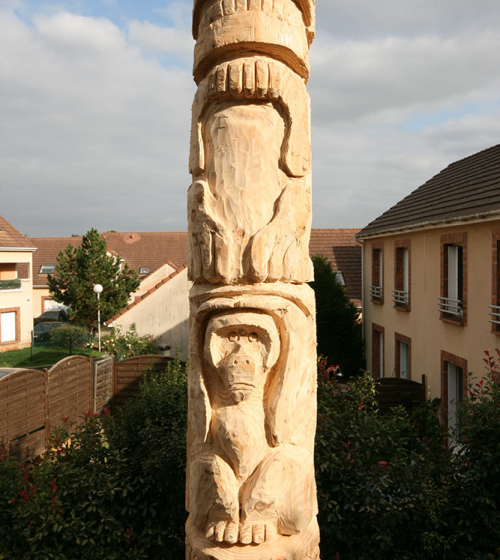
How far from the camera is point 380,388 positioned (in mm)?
11484

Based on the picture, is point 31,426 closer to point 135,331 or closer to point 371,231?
point 135,331

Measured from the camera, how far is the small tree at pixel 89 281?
23500 millimetres

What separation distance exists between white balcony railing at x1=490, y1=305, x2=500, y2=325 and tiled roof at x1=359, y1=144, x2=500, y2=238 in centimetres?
157

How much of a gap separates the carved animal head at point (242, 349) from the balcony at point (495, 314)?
21.1 feet

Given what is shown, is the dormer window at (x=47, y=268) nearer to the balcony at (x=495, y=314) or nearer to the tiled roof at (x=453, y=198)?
the tiled roof at (x=453, y=198)

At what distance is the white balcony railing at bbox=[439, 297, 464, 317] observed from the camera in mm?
10297

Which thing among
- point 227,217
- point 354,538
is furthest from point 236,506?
point 354,538

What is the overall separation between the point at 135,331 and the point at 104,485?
13383mm

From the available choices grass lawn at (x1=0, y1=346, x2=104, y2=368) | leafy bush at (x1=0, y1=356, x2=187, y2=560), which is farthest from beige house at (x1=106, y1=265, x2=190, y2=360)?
leafy bush at (x1=0, y1=356, x2=187, y2=560)

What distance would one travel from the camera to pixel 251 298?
313cm

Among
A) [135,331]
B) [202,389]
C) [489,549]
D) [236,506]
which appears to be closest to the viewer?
[236,506]

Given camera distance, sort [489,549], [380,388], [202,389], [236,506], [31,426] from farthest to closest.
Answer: [380,388] → [31,426] → [489,549] → [202,389] → [236,506]

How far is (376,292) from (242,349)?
1338 centimetres

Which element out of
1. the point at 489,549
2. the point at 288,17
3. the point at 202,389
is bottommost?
the point at 489,549
